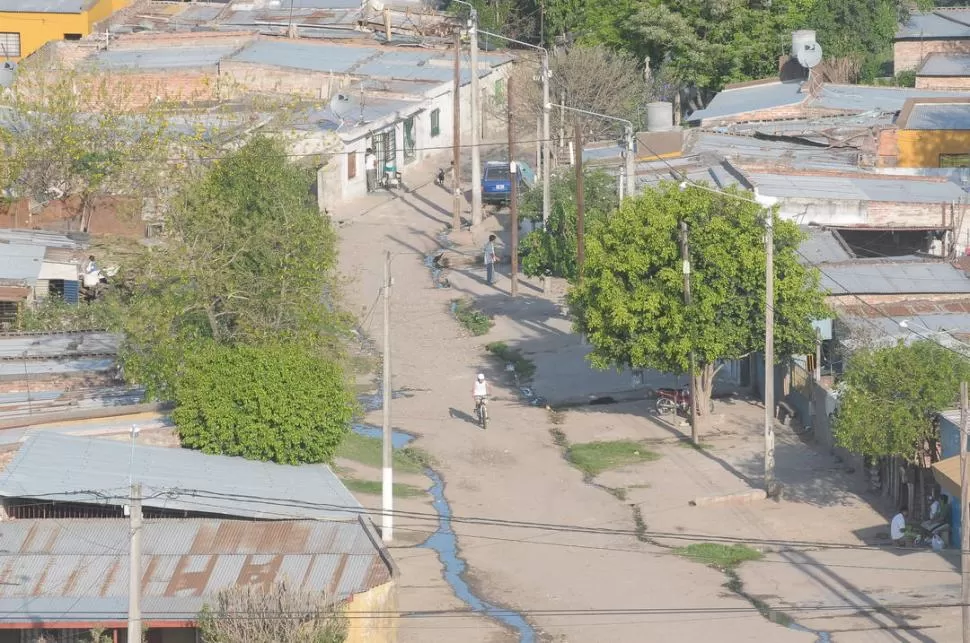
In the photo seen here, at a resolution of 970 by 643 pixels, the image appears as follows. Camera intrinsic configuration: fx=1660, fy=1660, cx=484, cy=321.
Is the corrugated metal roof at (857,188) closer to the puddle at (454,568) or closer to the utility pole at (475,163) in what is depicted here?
the utility pole at (475,163)

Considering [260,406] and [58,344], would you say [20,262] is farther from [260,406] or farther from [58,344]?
[260,406]

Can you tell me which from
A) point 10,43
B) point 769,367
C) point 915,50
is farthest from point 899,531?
point 10,43

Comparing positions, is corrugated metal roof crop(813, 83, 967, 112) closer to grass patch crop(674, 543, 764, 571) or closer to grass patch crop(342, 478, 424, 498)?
grass patch crop(342, 478, 424, 498)

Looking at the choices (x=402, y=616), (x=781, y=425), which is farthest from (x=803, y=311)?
(x=402, y=616)

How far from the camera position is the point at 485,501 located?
31188 millimetres

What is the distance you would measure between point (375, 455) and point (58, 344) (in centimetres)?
761

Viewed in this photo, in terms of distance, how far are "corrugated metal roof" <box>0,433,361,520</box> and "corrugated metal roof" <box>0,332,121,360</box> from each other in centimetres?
729

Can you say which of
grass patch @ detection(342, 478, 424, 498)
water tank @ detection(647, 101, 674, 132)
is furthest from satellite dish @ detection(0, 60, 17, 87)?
grass patch @ detection(342, 478, 424, 498)

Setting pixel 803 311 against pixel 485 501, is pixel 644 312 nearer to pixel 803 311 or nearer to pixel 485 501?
pixel 803 311

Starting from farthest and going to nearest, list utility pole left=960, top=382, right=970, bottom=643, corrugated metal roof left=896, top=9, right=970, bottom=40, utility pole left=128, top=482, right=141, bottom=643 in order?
corrugated metal roof left=896, top=9, right=970, bottom=40
utility pole left=960, top=382, right=970, bottom=643
utility pole left=128, top=482, right=141, bottom=643

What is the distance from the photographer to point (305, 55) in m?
64.8

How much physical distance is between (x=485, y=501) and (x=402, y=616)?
23.6ft

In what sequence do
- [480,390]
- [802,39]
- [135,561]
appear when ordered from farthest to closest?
[802,39] < [480,390] < [135,561]

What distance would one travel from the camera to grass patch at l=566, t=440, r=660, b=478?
1315 inches
